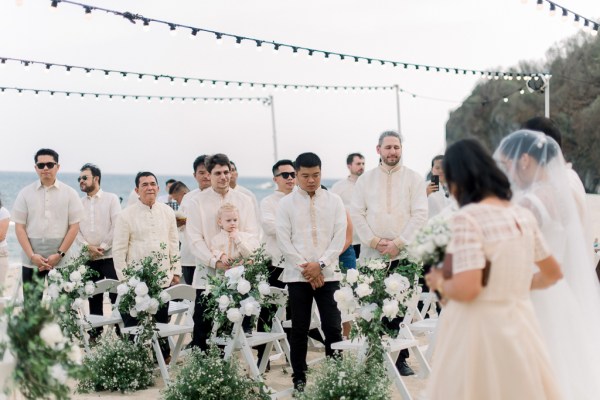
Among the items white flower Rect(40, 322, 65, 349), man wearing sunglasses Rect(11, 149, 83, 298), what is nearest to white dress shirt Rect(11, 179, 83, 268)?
man wearing sunglasses Rect(11, 149, 83, 298)

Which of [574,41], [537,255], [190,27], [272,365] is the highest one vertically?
[574,41]

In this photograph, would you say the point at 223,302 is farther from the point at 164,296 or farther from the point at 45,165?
the point at 45,165

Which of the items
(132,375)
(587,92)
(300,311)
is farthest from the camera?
(587,92)

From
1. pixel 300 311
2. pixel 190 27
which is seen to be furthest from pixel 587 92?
pixel 300 311

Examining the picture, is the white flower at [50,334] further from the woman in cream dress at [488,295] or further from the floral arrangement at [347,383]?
the floral arrangement at [347,383]

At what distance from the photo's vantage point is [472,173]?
3.97 meters

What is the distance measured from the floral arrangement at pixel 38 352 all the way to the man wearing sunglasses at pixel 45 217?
4982 mm

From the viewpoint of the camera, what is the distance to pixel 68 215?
30.2 ft

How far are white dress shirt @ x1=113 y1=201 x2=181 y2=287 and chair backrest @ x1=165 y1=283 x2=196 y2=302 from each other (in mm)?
215

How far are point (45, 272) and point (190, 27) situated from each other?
3188mm

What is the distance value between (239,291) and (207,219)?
3.37 ft

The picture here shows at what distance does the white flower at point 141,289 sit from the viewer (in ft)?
25.1

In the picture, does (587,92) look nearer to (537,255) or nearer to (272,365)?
(272,365)

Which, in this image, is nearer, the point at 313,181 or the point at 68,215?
the point at 313,181
